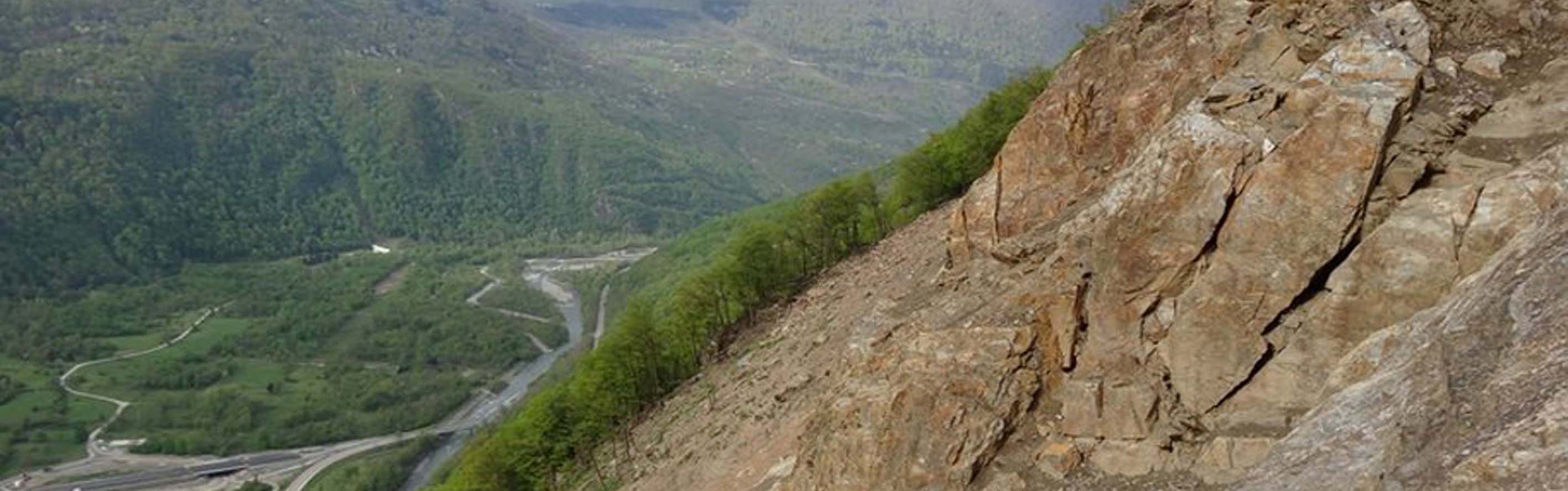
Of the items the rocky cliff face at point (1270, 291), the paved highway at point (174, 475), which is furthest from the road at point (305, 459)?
the rocky cliff face at point (1270, 291)

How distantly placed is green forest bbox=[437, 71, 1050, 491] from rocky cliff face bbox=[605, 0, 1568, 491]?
34.8 meters

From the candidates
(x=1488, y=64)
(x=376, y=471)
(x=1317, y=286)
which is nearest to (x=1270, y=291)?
(x=1317, y=286)

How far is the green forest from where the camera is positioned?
65.0 m

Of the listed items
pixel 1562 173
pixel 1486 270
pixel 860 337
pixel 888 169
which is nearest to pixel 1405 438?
pixel 1486 270

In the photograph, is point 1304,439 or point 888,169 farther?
point 888,169

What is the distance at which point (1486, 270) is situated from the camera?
19969 millimetres

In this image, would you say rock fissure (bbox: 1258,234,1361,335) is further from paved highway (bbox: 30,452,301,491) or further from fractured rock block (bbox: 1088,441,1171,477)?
paved highway (bbox: 30,452,301,491)

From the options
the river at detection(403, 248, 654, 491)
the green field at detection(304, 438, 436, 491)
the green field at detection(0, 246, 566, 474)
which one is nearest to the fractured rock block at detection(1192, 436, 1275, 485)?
the river at detection(403, 248, 654, 491)

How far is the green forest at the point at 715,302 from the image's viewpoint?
65.0 m

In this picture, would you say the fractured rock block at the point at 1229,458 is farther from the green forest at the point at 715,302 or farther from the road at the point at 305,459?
the road at the point at 305,459

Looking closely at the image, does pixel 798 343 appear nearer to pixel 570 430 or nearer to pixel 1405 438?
pixel 570 430

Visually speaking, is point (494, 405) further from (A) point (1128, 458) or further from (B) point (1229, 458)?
(B) point (1229, 458)

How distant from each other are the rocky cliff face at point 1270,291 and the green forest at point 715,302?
3478 cm

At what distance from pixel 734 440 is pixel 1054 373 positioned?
1976 cm
